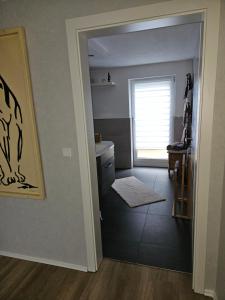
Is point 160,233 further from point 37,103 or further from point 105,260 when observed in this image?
point 37,103

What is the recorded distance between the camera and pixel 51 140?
70.5 inches

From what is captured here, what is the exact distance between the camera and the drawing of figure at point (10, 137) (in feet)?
5.83

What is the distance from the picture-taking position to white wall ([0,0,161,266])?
1.56 meters

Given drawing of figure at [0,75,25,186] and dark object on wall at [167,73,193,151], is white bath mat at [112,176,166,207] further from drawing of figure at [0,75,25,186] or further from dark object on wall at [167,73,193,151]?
drawing of figure at [0,75,25,186]

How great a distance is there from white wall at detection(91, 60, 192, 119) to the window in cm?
18

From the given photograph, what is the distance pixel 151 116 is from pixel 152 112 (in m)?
0.09

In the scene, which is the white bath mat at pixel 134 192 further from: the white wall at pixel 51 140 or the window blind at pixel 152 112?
the white wall at pixel 51 140

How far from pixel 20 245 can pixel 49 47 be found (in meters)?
1.96

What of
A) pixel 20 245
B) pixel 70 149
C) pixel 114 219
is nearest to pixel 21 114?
pixel 70 149

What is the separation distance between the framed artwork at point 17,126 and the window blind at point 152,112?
3.41m

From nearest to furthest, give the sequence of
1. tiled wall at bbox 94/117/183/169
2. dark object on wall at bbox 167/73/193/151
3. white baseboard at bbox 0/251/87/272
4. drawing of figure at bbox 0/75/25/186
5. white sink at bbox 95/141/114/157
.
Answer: drawing of figure at bbox 0/75/25/186
white baseboard at bbox 0/251/87/272
white sink at bbox 95/141/114/157
dark object on wall at bbox 167/73/193/151
tiled wall at bbox 94/117/183/169

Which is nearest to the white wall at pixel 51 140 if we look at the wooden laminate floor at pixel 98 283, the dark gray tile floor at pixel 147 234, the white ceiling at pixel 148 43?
the wooden laminate floor at pixel 98 283

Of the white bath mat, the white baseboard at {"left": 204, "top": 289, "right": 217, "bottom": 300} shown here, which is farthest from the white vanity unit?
the white baseboard at {"left": 204, "top": 289, "right": 217, "bottom": 300}

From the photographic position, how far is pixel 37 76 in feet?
5.55
